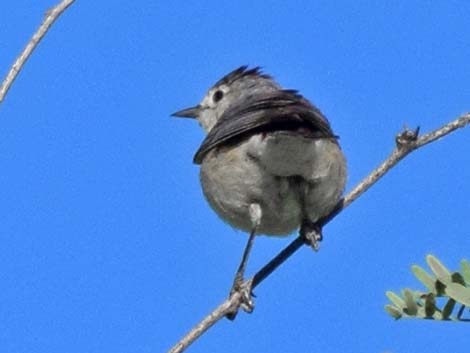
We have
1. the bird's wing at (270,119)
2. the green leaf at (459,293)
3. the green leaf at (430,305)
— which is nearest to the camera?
the green leaf at (459,293)

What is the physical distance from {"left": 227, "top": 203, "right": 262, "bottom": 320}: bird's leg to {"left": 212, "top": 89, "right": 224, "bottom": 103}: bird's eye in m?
2.36

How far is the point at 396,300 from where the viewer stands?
2953 millimetres

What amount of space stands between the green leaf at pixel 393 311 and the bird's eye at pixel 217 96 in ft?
17.3

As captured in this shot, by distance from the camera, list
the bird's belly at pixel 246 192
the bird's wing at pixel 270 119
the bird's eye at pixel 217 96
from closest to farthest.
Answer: the bird's wing at pixel 270 119 → the bird's belly at pixel 246 192 → the bird's eye at pixel 217 96

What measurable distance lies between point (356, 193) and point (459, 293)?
1.62m

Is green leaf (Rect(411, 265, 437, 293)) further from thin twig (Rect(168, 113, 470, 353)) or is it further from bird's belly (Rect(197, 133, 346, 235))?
bird's belly (Rect(197, 133, 346, 235))

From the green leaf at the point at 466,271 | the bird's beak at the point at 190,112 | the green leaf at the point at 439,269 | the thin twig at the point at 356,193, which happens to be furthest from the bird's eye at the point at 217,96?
the green leaf at the point at 466,271

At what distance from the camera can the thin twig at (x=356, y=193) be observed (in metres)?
3.01

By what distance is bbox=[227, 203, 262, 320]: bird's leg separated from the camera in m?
4.72

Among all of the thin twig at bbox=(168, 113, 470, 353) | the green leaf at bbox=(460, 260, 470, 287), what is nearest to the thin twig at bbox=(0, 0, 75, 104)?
the thin twig at bbox=(168, 113, 470, 353)

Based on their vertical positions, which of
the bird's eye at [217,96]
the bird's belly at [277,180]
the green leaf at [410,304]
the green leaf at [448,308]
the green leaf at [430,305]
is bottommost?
the green leaf at [448,308]

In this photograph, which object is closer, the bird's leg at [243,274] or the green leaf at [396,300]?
the green leaf at [396,300]

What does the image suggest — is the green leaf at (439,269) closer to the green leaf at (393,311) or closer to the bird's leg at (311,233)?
the green leaf at (393,311)

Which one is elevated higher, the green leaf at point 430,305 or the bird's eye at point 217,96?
the bird's eye at point 217,96
